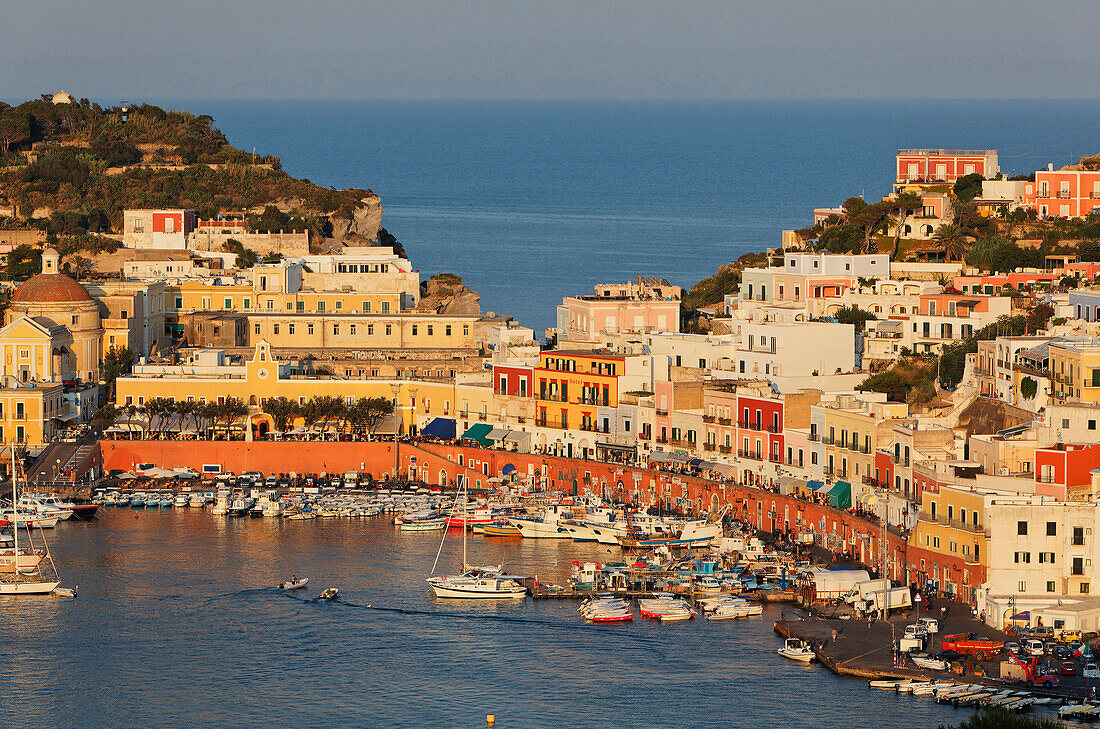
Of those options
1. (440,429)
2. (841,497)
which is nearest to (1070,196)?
(440,429)

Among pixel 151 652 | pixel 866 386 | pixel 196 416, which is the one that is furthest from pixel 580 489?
pixel 151 652

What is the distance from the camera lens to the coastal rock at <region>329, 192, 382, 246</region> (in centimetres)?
9012

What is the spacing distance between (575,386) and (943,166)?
22590mm

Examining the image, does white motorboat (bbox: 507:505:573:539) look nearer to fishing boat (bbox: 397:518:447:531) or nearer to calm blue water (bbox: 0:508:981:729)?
calm blue water (bbox: 0:508:981:729)

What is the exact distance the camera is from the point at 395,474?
2466 inches

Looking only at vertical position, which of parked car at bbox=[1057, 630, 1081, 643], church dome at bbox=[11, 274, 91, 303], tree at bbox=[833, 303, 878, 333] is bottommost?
parked car at bbox=[1057, 630, 1081, 643]

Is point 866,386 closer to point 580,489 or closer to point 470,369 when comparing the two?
point 580,489

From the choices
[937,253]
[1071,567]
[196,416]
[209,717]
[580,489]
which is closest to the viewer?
[209,717]

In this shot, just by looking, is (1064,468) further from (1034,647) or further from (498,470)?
(498,470)

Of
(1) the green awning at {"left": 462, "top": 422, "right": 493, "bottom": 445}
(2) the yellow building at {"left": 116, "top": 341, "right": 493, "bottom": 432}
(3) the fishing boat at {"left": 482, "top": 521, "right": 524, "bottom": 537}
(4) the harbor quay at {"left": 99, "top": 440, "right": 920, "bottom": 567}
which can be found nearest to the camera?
(4) the harbor quay at {"left": 99, "top": 440, "right": 920, "bottom": 567}

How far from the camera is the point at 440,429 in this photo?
212 feet

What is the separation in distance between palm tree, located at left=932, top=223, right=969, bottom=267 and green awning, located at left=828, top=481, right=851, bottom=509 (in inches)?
848

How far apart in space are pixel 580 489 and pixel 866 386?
7.75 metres

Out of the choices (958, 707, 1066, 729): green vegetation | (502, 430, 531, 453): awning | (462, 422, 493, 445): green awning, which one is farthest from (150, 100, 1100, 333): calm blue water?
(958, 707, 1066, 729): green vegetation
